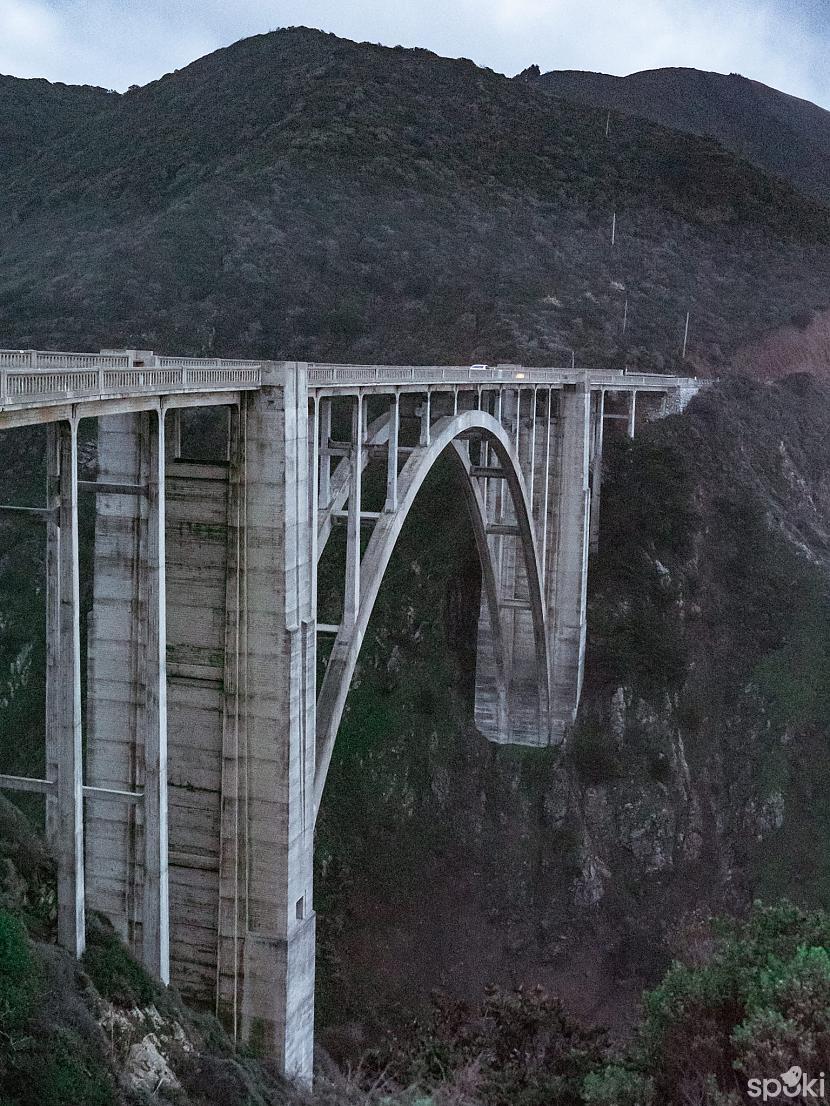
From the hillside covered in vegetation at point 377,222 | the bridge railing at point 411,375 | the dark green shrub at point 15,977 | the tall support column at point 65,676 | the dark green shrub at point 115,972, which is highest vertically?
the hillside covered in vegetation at point 377,222

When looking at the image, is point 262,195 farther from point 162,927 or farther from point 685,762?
point 162,927

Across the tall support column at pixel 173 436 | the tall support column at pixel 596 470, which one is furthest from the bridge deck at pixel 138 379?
the tall support column at pixel 596 470

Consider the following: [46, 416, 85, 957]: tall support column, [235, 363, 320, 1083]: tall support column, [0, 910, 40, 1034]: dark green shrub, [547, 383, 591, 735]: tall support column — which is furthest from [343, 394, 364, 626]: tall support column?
[547, 383, 591, 735]: tall support column

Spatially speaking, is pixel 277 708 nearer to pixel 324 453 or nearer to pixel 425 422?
pixel 324 453

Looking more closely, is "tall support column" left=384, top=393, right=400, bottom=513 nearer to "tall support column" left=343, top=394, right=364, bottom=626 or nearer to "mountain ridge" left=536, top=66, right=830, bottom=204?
"tall support column" left=343, top=394, right=364, bottom=626

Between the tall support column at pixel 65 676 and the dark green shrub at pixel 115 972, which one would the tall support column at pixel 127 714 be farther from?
the tall support column at pixel 65 676

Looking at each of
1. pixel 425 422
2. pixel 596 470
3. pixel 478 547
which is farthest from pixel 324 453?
pixel 596 470

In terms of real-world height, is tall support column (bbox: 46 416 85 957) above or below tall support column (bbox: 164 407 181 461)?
below
